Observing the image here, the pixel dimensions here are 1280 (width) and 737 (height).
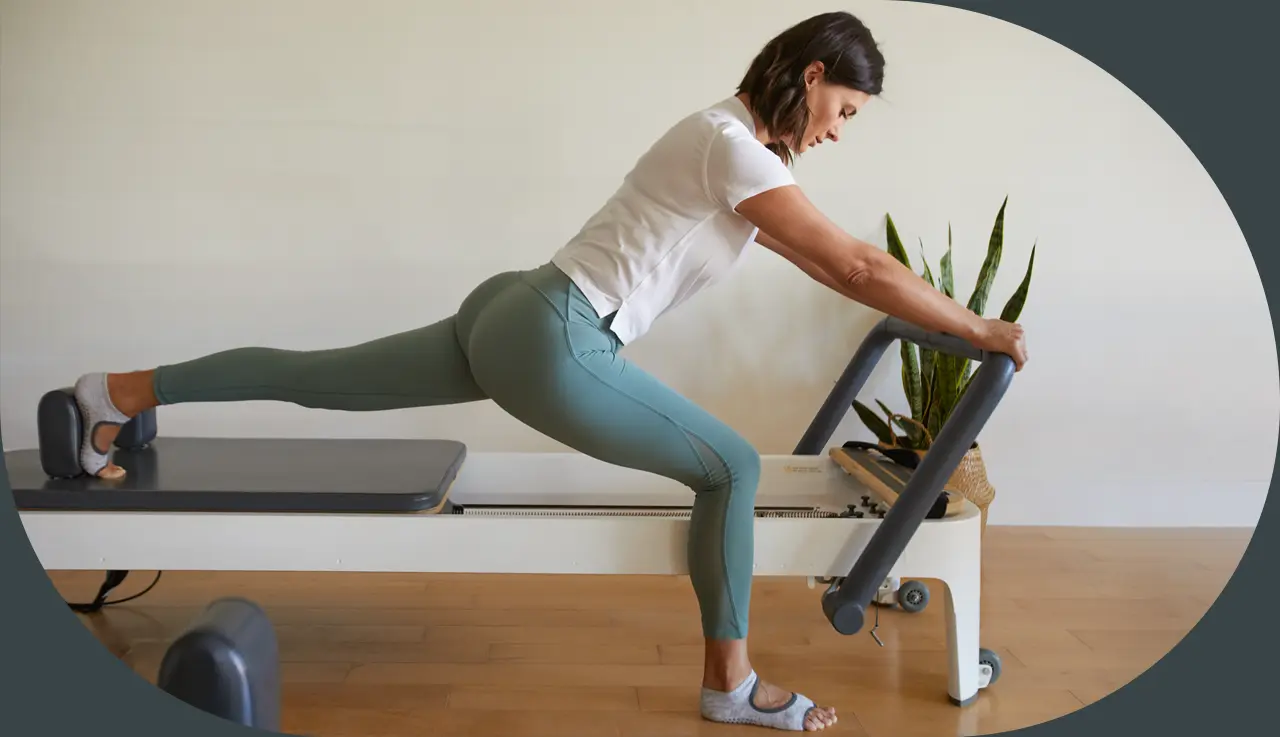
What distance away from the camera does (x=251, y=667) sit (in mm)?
1110

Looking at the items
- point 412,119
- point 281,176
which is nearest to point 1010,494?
point 412,119

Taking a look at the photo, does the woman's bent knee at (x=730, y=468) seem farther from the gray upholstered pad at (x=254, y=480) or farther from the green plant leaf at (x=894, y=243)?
the green plant leaf at (x=894, y=243)

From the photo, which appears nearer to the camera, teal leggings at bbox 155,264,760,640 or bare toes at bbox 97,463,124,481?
teal leggings at bbox 155,264,760,640

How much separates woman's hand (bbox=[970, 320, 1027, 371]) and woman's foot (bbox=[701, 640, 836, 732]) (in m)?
0.74

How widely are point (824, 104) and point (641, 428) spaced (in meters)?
0.69

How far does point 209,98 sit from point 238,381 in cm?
145

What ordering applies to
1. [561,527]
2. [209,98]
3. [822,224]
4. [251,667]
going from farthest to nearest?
[209,98]
[561,527]
[822,224]
[251,667]

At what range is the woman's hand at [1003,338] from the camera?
1.90 meters

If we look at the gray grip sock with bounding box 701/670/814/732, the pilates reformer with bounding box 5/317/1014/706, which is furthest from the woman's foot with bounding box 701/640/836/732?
the pilates reformer with bounding box 5/317/1014/706

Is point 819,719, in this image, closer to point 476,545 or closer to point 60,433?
point 476,545

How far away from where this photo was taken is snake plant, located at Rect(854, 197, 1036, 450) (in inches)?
115

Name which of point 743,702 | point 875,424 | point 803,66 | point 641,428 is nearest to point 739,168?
point 803,66

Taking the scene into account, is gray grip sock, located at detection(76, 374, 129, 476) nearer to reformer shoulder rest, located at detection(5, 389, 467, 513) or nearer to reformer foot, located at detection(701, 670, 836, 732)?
reformer shoulder rest, located at detection(5, 389, 467, 513)

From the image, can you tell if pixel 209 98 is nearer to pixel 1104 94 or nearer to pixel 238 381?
pixel 238 381
